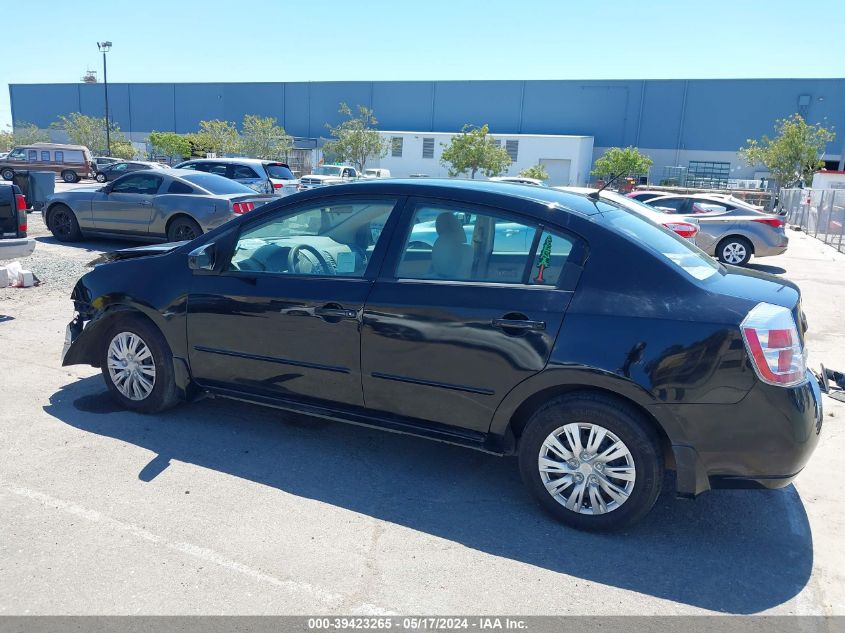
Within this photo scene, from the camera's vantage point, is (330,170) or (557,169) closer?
(330,170)

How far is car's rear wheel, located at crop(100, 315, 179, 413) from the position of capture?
4.90 meters

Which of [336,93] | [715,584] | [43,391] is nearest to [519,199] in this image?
[715,584]

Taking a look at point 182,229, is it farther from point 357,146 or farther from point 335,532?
point 357,146

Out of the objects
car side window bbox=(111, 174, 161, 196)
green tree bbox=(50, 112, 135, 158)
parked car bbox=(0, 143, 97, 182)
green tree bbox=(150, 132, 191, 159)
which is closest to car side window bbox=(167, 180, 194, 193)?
car side window bbox=(111, 174, 161, 196)

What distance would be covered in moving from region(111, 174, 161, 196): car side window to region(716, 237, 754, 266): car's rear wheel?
37.9ft

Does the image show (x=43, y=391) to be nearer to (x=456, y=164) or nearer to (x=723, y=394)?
(x=723, y=394)

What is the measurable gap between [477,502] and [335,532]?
2.81ft

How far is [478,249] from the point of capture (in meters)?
3.97

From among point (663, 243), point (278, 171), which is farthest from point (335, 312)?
point (278, 171)

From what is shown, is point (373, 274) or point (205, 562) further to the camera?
point (373, 274)

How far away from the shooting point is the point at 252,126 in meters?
54.3

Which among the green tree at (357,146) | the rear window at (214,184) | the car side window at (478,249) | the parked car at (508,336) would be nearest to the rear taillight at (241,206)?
the rear window at (214,184)

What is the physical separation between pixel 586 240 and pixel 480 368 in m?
0.89

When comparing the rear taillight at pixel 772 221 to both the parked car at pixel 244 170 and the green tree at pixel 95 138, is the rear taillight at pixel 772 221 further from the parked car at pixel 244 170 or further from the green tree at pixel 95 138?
the green tree at pixel 95 138
